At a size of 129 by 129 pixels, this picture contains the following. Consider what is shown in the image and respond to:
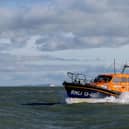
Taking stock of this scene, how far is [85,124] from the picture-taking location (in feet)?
92.2

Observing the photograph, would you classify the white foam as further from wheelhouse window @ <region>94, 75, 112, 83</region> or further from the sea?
wheelhouse window @ <region>94, 75, 112, 83</region>

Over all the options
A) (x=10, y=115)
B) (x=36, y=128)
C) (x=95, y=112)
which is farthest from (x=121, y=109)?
(x=36, y=128)

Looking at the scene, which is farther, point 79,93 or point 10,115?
point 79,93

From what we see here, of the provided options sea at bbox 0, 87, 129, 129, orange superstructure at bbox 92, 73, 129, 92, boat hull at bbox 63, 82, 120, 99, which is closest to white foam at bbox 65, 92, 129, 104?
sea at bbox 0, 87, 129, 129

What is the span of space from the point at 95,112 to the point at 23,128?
9.61 metres

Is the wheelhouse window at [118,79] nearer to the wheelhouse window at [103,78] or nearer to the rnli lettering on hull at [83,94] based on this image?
the wheelhouse window at [103,78]

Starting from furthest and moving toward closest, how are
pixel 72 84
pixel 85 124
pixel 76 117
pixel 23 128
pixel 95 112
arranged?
pixel 72 84, pixel 95 112, pixel 76 117, pixel 85 124, pixel 23 128

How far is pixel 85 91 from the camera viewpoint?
40.0m

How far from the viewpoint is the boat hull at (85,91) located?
131ft

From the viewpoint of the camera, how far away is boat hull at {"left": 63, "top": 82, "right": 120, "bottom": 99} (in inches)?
1571

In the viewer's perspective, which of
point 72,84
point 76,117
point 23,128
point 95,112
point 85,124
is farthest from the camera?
point 72,84

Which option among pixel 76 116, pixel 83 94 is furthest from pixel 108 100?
pixel 76 116

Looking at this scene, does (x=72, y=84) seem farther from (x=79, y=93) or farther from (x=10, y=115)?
(x=10, y=115)

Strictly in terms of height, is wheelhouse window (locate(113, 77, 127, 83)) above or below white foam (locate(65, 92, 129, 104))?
above
